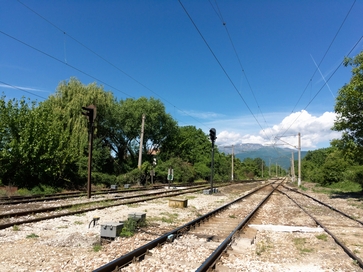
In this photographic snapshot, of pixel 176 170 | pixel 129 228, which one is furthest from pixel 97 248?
pixel 176 170

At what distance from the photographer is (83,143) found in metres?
31.3

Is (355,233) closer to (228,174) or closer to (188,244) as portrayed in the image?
(188,244)

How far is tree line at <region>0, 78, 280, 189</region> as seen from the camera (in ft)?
69.8

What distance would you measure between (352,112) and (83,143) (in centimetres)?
2439

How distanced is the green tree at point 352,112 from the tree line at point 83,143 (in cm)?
2038

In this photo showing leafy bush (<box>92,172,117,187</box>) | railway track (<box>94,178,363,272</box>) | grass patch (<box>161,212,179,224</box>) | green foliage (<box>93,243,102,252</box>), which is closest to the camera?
railway track (<box>94,178,363,272</box>)

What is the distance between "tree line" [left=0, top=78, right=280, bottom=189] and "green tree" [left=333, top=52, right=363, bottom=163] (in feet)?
66.9

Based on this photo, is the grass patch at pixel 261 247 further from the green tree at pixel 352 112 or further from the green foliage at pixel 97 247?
the green tree at pixel 352 112

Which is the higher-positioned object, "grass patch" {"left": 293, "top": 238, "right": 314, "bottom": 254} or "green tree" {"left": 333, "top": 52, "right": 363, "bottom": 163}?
"green tree" {"left": 333, "top": 52, "right": 363, "bottom": 163}

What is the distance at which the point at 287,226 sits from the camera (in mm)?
10836

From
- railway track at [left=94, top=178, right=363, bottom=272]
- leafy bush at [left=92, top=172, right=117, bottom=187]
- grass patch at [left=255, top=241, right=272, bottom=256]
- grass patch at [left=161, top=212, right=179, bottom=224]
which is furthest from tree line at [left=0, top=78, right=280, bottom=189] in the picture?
grass patch at [left=255, top=241, right=272, bottom=256]

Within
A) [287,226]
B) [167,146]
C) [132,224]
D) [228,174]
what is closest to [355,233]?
[287,226]

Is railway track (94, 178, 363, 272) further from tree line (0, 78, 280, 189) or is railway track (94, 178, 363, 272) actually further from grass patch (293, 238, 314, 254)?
tree line (0, 78, 280, 189)

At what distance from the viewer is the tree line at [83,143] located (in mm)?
21281
